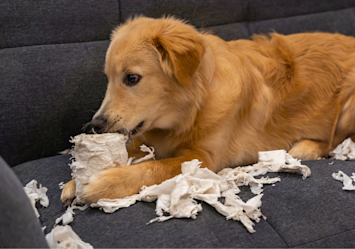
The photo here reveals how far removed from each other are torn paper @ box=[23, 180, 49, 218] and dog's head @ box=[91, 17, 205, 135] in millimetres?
393

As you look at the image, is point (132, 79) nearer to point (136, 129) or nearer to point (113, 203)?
point (136, 129)

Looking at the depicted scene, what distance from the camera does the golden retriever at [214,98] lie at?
1458mm

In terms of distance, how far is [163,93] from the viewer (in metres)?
1.51

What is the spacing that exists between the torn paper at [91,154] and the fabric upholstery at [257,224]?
0.50ft

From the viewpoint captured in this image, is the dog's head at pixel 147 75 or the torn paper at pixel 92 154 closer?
the torn paper at pixel 92 154

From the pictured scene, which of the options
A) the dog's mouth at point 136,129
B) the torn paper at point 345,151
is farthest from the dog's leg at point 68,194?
the torn paper at point 345,151

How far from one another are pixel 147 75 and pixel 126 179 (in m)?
0.50

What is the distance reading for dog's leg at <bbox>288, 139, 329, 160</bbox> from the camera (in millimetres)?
1826

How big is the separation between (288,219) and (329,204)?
207 millimetres

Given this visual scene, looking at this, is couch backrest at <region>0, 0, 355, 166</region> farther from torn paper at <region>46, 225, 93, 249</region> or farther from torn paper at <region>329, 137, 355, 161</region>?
torn paper at <region>329, 137, 355, 161</region>

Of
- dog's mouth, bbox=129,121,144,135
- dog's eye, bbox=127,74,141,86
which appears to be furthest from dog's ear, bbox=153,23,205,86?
dog's mouth, bbox=129,121,144,135

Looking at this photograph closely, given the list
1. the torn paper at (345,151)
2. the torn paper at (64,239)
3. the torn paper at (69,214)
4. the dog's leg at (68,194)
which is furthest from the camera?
the torn paper at (345,151)

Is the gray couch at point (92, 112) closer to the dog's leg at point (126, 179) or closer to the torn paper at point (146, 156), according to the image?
the dog's leg at point (126, 179)

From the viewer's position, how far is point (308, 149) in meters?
1.84
